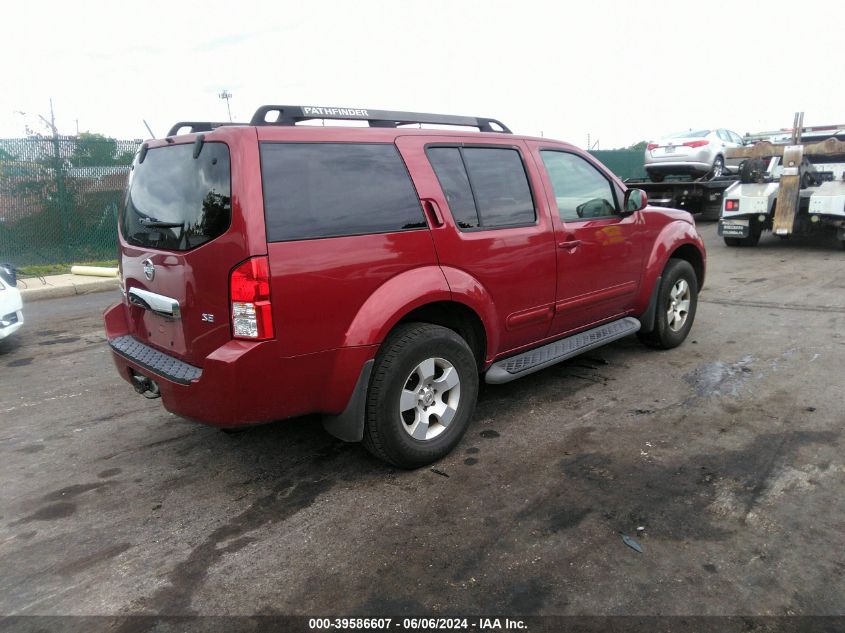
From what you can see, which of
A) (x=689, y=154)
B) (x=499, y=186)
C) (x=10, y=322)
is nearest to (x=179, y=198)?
(x=499, y=186)

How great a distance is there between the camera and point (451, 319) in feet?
12.6

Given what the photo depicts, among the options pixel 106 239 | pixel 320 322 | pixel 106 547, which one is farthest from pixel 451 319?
pixel 106 239

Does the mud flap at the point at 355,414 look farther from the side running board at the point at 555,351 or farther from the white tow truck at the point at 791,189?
the white tow truck at the point at 791,189

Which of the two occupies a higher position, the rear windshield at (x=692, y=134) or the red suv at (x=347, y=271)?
the rear windshield at (x=692, y=134)

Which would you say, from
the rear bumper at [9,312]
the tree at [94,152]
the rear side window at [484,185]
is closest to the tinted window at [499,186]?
the rear side window at [484,185]

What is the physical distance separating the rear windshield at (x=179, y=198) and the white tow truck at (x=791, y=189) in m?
11.3

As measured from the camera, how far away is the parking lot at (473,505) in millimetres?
2559

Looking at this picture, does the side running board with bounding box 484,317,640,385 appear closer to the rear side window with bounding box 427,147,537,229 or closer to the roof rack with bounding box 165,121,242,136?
the rear side window with bounding box 427,147,537,229

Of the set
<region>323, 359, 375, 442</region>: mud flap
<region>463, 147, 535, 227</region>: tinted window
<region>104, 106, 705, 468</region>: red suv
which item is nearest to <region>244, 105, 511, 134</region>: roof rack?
<region>104, 106, 705, 468</region>: red suv

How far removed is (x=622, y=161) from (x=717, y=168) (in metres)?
9.24

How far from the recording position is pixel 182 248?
313 cm

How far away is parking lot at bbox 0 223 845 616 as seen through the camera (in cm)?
256

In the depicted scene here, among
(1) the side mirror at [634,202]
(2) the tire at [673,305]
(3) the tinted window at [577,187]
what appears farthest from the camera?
(2) the tire at [673,305]

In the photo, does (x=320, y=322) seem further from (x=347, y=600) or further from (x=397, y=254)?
(x=347, y=600)
